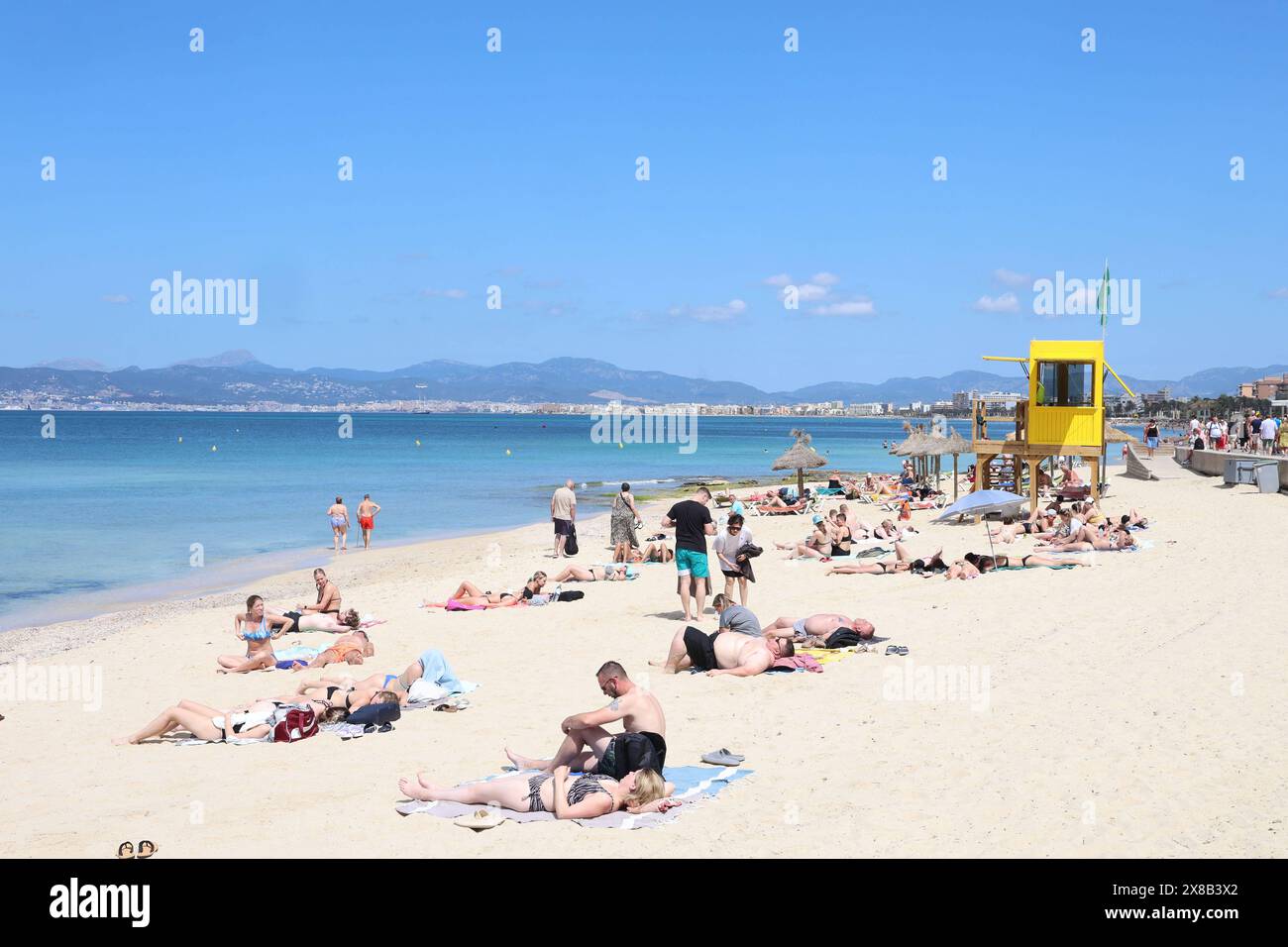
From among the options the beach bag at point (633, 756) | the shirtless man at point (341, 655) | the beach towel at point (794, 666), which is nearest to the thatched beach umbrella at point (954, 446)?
the beach towel at point (794, 666)

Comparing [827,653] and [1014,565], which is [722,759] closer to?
[827,653]

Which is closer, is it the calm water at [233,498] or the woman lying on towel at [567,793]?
the woman lying on towel at [567,793]

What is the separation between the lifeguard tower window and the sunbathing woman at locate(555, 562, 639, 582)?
9482mm

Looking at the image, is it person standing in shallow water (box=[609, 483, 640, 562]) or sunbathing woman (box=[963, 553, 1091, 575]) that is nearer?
sunbathing woman (box=[963, 553, 1091, 575])

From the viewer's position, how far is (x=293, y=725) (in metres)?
7.30

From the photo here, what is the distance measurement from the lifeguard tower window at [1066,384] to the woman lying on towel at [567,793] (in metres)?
16.0

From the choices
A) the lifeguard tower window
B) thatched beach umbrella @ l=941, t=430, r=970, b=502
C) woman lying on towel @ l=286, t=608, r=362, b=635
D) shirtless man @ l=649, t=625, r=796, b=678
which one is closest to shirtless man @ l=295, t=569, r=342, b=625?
woman lying on towel @ l=286, t=608, r=362, b=635

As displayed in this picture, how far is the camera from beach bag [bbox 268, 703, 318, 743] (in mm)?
7262

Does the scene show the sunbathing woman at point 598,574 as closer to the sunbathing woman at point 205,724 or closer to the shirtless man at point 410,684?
the shirtless man at point 410,684

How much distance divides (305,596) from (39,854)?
980 cm

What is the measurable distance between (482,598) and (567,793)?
281 inches

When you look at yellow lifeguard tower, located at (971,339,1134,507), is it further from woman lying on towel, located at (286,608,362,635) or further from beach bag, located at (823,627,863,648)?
woman lying on towel, located at (286,608,362,635)

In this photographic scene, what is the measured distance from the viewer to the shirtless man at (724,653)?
8625 mm
